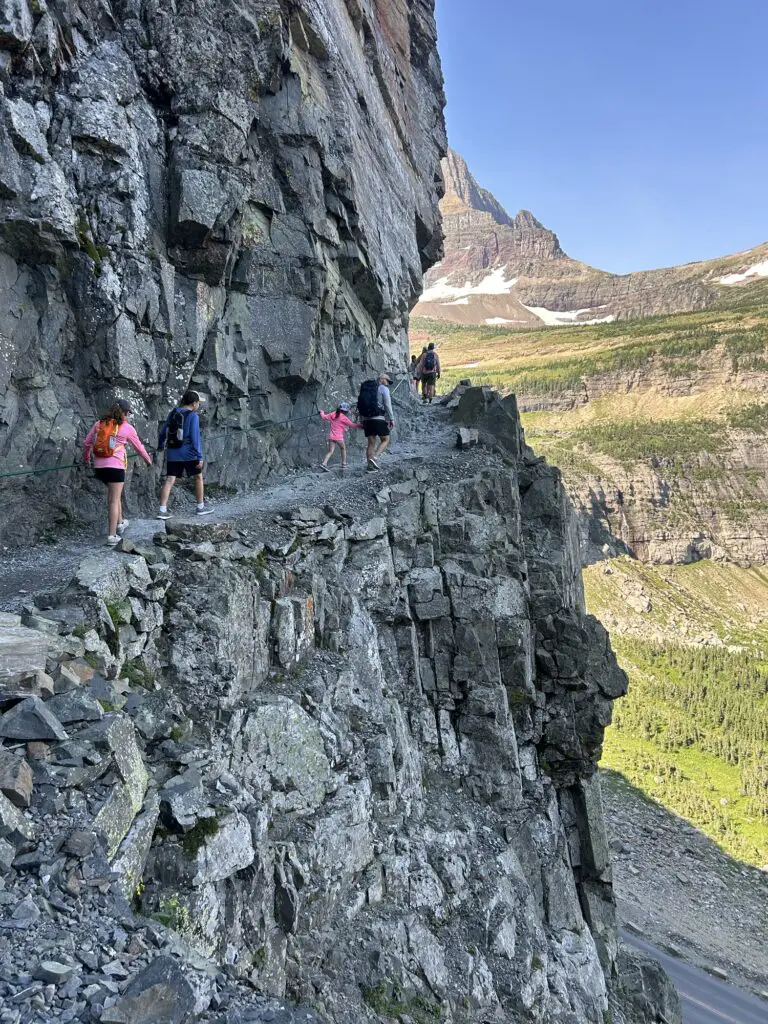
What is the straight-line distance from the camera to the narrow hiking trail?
32.4 ft

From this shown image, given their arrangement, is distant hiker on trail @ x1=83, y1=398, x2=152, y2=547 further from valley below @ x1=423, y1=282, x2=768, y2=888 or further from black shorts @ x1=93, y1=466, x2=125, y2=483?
valley below @ x1=423, y1=282, x2=768, y2=888

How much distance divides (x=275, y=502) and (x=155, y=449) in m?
3.12

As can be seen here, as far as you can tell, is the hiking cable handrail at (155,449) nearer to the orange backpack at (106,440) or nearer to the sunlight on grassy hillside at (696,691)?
the orange backpack at (106,440)

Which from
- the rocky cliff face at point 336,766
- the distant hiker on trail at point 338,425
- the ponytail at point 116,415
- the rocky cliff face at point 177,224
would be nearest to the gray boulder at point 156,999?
the rocky cliff face at point 336,766

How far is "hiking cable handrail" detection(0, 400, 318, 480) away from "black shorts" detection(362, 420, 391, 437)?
Result: 2541 mm

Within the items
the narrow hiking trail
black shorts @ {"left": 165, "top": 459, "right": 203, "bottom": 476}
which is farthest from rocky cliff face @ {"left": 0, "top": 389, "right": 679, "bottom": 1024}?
black shorts @ {"left": 165, "top": 459, "right": 203, "bottom": 476}

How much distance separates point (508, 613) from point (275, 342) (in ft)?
33.5

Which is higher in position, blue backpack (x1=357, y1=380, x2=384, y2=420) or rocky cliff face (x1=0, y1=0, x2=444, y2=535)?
rocky cliff face (x1=0, y1=0, x2=444, y2=535)

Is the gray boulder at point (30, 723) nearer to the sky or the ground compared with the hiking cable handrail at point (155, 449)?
nearer to the ground

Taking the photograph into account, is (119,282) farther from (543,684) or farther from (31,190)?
(543,684)

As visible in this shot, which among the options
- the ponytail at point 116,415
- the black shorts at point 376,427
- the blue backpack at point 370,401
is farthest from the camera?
the black shorts at point 376,427

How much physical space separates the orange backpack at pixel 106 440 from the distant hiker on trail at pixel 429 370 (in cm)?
1926

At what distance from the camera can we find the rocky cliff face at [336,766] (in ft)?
18.7

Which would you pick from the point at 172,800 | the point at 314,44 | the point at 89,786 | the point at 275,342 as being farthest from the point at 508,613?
the point at 314,44
